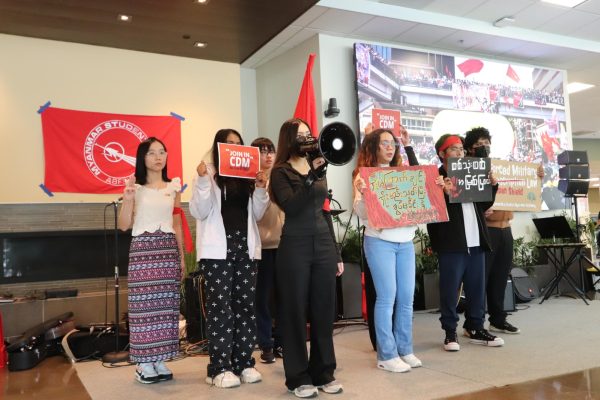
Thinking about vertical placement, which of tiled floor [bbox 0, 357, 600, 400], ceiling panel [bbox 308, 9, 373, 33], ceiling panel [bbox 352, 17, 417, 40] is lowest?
tiled floor [bbox 0, 357, 600, 400]

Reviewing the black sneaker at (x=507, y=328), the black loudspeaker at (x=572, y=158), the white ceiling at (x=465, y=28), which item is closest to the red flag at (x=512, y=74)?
the white ceiling at (x=465, y=28)

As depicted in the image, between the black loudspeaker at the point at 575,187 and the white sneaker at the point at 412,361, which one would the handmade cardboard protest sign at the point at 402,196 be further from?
the black loudspeaker at the point at 575,187

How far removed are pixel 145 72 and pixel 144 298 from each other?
13.8 feet

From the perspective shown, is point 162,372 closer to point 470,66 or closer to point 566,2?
point 470,66

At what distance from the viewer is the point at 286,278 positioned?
8.52 feet

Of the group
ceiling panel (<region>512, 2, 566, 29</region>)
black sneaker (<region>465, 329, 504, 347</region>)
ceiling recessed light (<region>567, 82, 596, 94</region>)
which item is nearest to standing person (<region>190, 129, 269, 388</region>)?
black sneaker (<region>465, 329, 504, 347</region>)

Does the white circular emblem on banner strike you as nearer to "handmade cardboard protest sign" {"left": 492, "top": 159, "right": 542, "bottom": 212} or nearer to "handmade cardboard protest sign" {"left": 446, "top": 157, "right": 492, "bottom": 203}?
"handmade cardboard protest sign" {"left": 446, "top": 157, "right": 492, "bottom": 203}

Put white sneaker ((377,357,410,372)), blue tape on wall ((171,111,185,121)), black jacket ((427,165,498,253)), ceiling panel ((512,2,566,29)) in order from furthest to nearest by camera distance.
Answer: blue tape on wall ((171,111,185,121))
ceiling panel ((512,2,566,29))
black jacket ((427,165,498,253))
white sneaker ((377,357,410,372))

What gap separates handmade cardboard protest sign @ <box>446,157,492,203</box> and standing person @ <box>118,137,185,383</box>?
1.91 metres

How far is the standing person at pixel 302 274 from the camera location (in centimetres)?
259

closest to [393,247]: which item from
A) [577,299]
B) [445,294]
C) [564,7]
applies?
[445,294]

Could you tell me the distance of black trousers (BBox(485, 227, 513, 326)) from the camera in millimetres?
4199

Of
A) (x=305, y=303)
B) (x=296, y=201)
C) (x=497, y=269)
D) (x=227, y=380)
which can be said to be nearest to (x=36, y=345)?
(x=227, y=380)

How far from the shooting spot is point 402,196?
3.23m
